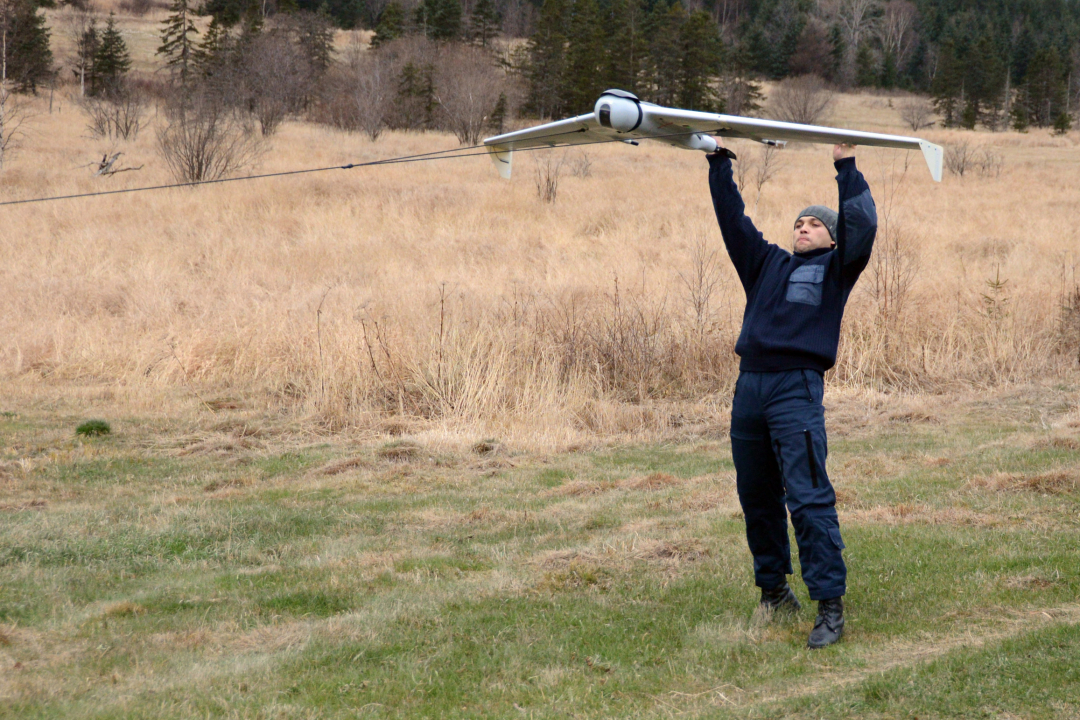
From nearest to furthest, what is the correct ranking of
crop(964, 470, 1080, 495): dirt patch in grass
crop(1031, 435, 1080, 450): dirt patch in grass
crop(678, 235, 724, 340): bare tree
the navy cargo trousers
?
the navy cargo trousers, crop(964, 470, 1080, 495): dirt patch in grass, crop(1031, 435, 1080, 450): dirt patch in grass, crop(678, 235, 724, 340): bare tree

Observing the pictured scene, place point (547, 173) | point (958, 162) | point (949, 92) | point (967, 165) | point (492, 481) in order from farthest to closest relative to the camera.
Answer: point (949, 92)
point (967, 165)
point (958, 162)
point (547, 173)
point (492, 481)

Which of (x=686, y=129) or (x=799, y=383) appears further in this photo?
(x=686, y=129)

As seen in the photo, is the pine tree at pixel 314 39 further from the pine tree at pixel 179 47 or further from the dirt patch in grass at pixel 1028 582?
the dirt patch in grass at pixel 1028 582

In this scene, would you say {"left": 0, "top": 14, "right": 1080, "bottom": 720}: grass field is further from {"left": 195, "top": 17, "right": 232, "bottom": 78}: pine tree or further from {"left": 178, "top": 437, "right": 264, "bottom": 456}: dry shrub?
{"left": 195, "top": 17, "right": 232, "bottom": 78}: pine tree

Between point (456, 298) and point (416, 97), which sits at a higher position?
point (416, 97)

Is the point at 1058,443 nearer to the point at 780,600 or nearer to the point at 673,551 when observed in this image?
the point at 673,551

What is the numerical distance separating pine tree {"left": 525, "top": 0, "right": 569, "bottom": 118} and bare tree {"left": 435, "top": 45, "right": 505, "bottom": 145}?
240 cm

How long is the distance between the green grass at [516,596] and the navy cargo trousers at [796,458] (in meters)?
0.36

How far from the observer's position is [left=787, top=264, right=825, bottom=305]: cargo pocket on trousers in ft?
Answer: 13.9

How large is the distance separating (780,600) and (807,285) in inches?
56.1

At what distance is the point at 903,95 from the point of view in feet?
266

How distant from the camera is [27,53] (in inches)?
1876

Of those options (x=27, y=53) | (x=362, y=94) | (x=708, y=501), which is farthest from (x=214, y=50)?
(x=708, y=501)

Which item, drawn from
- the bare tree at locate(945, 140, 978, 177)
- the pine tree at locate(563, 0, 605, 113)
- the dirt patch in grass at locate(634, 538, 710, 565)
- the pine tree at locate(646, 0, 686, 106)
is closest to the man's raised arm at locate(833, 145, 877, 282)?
the dirt patch in grass at locate(634, 538, 710, 565)
